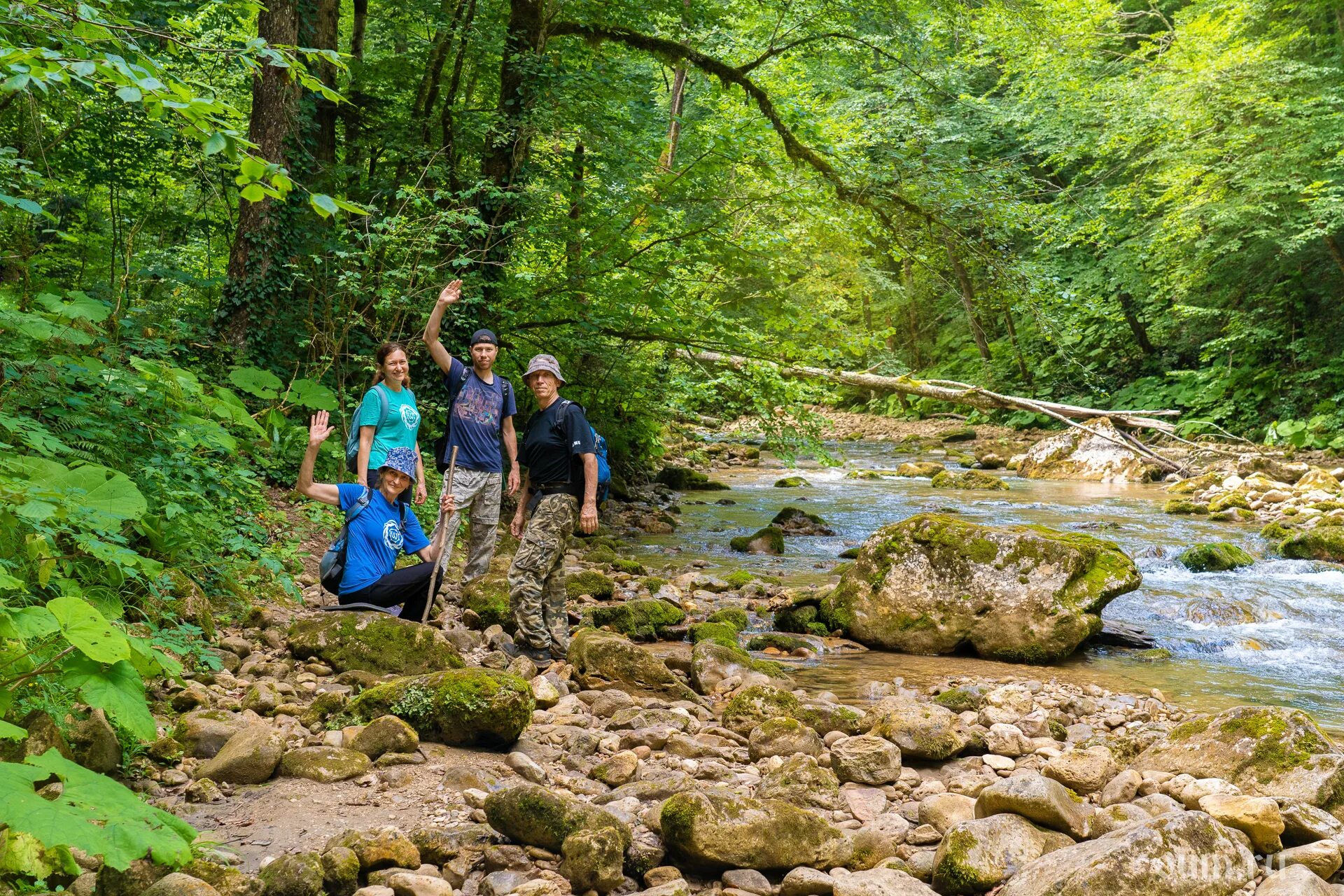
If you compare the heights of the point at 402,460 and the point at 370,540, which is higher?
the point at 402,460

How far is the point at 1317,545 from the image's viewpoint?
10.9 metres

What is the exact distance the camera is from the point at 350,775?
3.92 meters

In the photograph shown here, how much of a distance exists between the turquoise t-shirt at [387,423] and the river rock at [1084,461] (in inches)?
637

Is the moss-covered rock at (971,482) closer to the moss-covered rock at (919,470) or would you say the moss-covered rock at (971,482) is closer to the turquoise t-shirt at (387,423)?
the moss-covered rock at (919,470)

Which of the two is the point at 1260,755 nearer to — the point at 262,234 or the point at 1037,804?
the point at 1037,804

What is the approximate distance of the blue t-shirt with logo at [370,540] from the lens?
5.37m

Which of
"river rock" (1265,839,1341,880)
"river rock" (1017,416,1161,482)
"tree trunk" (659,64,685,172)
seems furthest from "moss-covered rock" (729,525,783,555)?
"river rock" (1017,416,1161,482)

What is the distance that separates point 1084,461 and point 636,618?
15.7m

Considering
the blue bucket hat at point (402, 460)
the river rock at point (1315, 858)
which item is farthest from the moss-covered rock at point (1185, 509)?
the blue bucket hat at point (402, 460)

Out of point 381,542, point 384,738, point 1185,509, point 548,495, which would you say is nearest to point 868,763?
point 384,738

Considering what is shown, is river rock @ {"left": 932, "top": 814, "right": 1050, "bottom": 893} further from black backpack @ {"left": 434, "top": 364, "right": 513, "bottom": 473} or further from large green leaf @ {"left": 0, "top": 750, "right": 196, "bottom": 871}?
black backpack @ {"left": 434, "top": 364, "right": 513, "bottom": 473}

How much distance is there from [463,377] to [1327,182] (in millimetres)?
19203

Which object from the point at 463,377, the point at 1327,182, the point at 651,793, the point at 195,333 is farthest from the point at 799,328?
the point at 1327,182

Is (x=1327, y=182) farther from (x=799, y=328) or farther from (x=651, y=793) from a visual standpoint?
(x=651, y=793)
